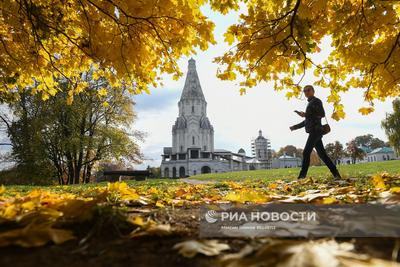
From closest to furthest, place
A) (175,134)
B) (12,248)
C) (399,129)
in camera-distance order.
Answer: (12,248) < (399,129) < (175,134)

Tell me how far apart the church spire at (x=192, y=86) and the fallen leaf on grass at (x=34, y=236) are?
91.9 m

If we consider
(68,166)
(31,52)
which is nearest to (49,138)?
(68,166)

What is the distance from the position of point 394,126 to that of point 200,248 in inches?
1565

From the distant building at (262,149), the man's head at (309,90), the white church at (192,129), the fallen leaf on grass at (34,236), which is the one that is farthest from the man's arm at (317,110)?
the distant building at (262,149)

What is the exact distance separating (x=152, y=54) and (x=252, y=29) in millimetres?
1754

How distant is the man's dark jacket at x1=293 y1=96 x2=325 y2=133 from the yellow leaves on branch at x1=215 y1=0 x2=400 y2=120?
0.96ft

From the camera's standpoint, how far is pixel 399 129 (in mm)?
33844

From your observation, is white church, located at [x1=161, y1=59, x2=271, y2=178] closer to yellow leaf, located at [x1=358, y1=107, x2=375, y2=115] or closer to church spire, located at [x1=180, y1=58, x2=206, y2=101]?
church spire, located at [x1=180, y1=58, x2=206, y2=101]

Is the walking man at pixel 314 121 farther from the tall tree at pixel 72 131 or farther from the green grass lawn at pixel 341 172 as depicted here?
the tall tree at pixel 72 131

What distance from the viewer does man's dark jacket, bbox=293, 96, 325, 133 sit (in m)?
6.05

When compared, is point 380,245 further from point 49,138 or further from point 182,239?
point 49,138

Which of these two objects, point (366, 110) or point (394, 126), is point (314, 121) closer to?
point (366, 110)

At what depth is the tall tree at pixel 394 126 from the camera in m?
33.7

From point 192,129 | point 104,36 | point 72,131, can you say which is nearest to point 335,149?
point 192,129
